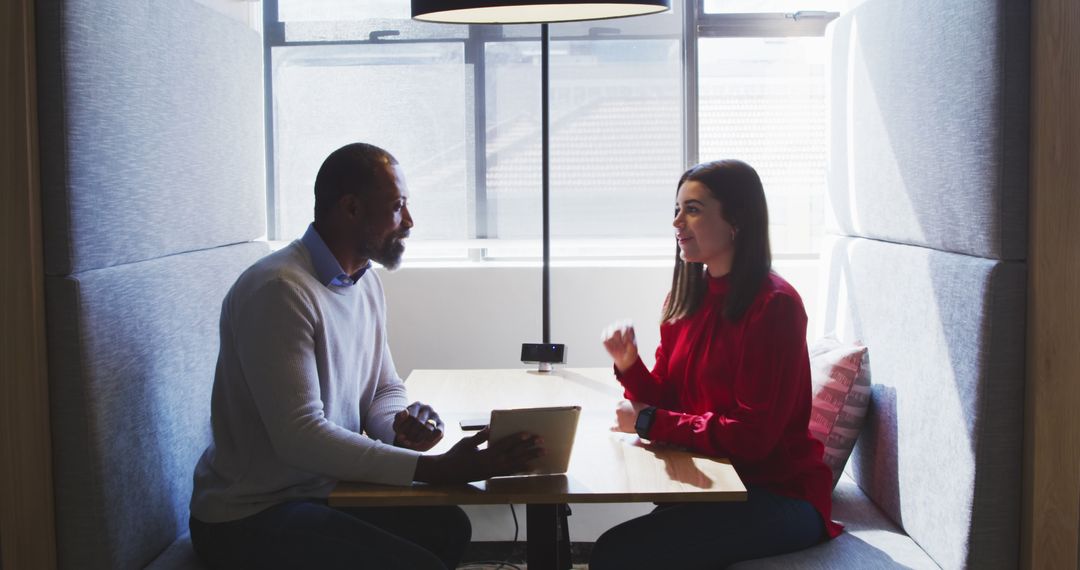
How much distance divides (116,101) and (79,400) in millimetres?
545

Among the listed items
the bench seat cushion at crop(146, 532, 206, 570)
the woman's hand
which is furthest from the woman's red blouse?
the bench seat cushion at crop(146, 532, 206, 570)

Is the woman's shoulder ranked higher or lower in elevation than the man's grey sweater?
higher

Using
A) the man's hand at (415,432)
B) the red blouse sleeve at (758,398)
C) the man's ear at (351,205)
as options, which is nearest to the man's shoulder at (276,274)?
the man's ear at (351,205)

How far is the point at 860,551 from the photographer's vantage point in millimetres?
1966

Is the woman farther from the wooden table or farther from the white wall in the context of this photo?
the white wall

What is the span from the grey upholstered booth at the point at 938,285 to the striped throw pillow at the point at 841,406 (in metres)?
0.04

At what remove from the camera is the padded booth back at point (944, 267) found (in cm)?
175

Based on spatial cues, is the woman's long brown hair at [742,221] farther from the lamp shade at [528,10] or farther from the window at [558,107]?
the window at [558,107]

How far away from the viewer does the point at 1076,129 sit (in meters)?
1.69

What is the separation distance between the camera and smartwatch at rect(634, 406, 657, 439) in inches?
76.5

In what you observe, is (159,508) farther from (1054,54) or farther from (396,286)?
(1054,54)

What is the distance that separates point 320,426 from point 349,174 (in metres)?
0.52

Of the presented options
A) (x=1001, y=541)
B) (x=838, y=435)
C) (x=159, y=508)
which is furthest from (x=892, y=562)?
(x=159, y=508)

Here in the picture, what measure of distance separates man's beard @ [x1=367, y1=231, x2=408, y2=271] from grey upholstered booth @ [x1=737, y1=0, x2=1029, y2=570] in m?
0.92
